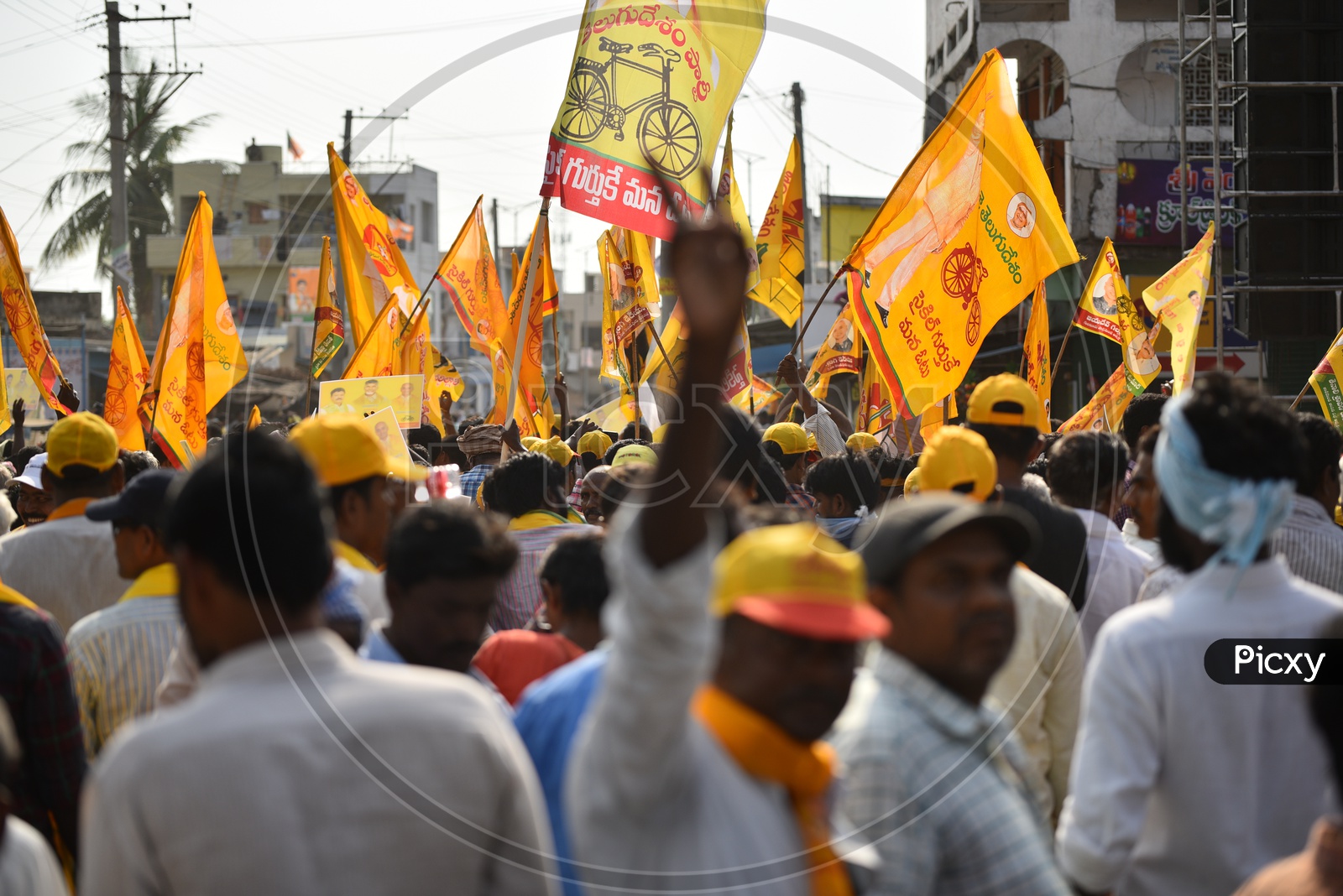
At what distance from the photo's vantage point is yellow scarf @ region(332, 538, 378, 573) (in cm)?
331

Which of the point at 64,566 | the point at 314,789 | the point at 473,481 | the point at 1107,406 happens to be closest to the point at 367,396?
the point at 473,481

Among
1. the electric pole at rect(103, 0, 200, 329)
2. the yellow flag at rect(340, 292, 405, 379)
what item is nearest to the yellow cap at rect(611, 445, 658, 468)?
the yellow flag at rect(340, 292, 405, 379)

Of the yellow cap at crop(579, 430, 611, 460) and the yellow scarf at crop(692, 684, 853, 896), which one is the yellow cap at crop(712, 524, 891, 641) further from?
the yellow cap at crop(579, 430, 611, 460)

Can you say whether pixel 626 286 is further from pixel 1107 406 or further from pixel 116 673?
pixel 116 673

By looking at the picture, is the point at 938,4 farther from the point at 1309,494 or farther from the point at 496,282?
the point at 1309,494

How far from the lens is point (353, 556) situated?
11.0 feet

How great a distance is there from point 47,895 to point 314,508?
718 millimetres

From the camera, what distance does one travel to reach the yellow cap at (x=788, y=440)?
704 centimetres

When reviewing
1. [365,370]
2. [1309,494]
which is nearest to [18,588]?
[1309,494]

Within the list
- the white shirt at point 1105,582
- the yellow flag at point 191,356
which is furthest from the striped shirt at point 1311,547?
the yellow flag at point 191,356

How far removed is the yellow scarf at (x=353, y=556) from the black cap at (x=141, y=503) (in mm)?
578

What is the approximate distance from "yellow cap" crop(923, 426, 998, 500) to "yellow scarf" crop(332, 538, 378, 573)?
1583 millimetres

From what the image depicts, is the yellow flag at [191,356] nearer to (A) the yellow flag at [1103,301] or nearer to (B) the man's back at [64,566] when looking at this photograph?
(B) the man's back at [64,566]

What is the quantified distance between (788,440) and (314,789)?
17.7 feet
